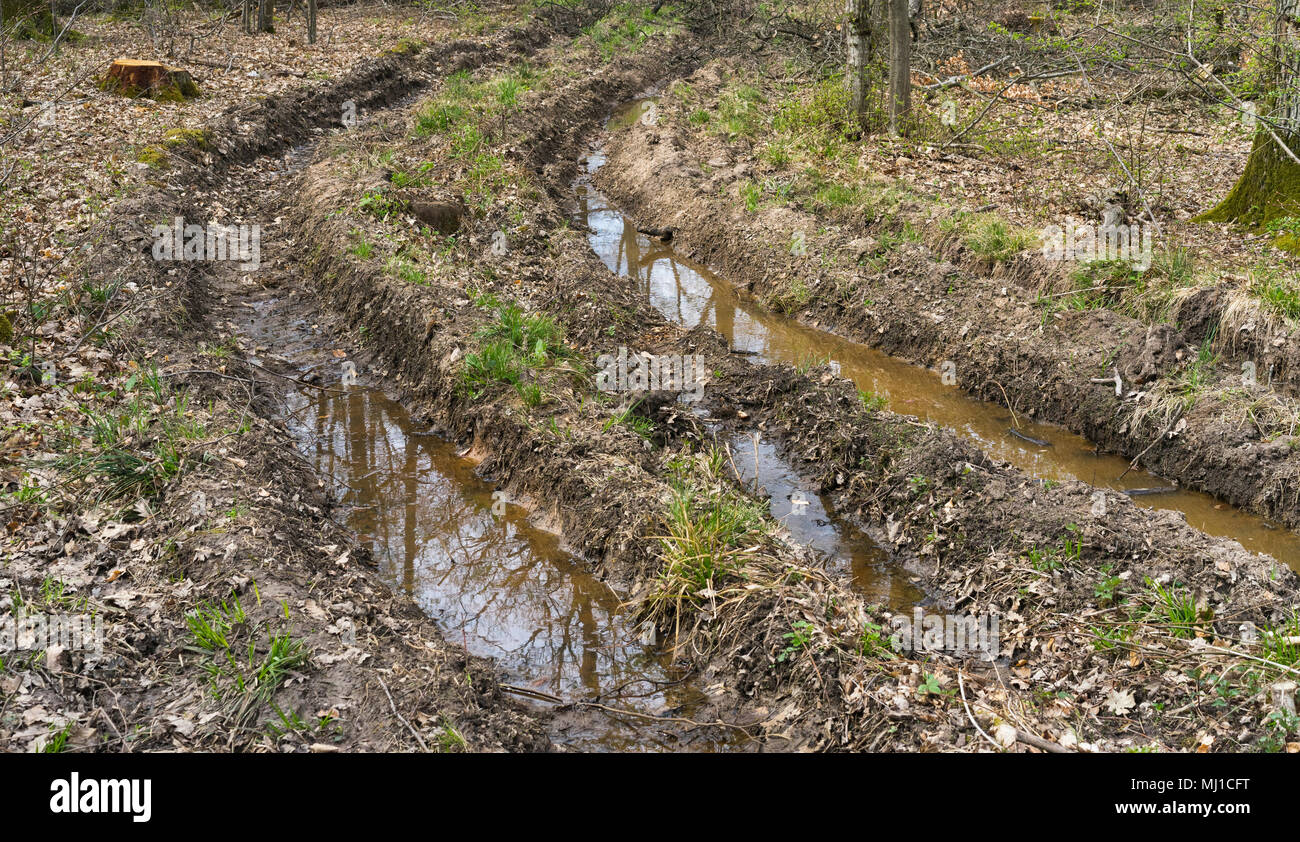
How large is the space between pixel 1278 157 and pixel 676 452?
711 centimetres

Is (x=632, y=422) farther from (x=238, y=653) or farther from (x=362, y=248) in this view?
(x=362, y=248)

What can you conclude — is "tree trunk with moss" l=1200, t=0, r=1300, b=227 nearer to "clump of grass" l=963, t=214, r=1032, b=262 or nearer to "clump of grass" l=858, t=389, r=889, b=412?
"clump of grass" l=963, t=214, r=1032, b=262

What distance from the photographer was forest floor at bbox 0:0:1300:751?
168 inches

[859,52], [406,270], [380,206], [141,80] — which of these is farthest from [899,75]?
[141,80]

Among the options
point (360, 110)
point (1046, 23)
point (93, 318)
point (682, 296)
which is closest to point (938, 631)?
point (682, 296)

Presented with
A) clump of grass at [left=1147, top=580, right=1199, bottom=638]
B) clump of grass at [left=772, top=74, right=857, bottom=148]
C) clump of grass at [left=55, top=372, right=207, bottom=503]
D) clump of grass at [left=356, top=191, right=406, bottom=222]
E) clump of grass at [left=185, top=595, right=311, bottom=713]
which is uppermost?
clump of grass at [left=772, top=74, right=857, bottom=148]

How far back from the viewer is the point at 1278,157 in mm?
8883

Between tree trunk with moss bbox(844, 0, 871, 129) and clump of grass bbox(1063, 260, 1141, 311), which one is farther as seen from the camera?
tree trunk with moss bbox(844, 0, 871, 129)

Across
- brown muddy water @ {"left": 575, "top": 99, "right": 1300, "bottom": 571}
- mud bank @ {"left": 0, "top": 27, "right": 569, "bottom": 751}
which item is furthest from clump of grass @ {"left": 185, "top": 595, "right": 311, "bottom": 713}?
brown muddy water @ {"left": 575, "top": 99, "right": 1300, "bottom": 571}

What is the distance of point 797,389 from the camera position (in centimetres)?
770

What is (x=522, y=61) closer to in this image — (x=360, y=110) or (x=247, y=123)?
(x=360, y=110)

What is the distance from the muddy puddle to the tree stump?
8.09 m

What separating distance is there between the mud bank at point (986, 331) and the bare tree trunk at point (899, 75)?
2305 millimetres

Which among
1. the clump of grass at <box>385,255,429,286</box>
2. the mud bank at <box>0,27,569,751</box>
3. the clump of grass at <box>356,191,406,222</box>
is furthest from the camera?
the clump of grass at <box>356,191,406,222</box>
